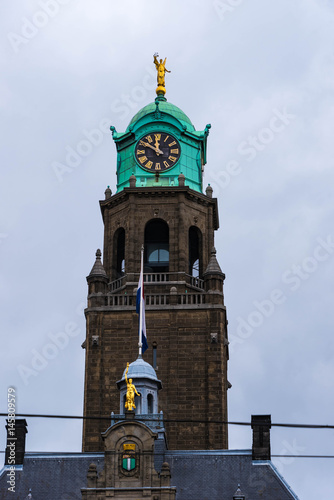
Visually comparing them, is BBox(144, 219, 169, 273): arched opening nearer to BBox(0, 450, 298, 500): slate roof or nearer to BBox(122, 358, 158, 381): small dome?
BBox(122, 358, 158, 381): small dome

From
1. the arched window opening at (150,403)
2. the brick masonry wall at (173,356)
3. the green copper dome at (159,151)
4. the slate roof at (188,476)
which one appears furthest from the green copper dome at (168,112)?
the slate roof at (188,476)

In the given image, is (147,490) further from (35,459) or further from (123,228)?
(123,228)

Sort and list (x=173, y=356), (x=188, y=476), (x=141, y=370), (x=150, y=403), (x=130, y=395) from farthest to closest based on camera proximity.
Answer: (x=173, y=356)
(x=141, y=370)
(x=150, y=403)
(x=130, y=395)
(x=188, y=476)

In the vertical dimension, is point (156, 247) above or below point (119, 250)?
above

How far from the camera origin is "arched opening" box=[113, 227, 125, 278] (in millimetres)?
88750

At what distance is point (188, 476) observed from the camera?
6744cm

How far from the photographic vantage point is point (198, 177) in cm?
9150

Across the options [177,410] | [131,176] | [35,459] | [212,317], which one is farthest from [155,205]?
[35,459]

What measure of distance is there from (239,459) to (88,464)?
862cm

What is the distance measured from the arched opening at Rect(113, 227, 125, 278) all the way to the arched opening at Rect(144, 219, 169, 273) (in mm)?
1797

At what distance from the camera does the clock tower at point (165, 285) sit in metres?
79.6

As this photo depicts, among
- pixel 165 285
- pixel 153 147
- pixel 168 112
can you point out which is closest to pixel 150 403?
pixel 165 285

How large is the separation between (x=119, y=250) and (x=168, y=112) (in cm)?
1139

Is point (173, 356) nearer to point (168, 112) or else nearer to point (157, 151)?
point (157, 151)
